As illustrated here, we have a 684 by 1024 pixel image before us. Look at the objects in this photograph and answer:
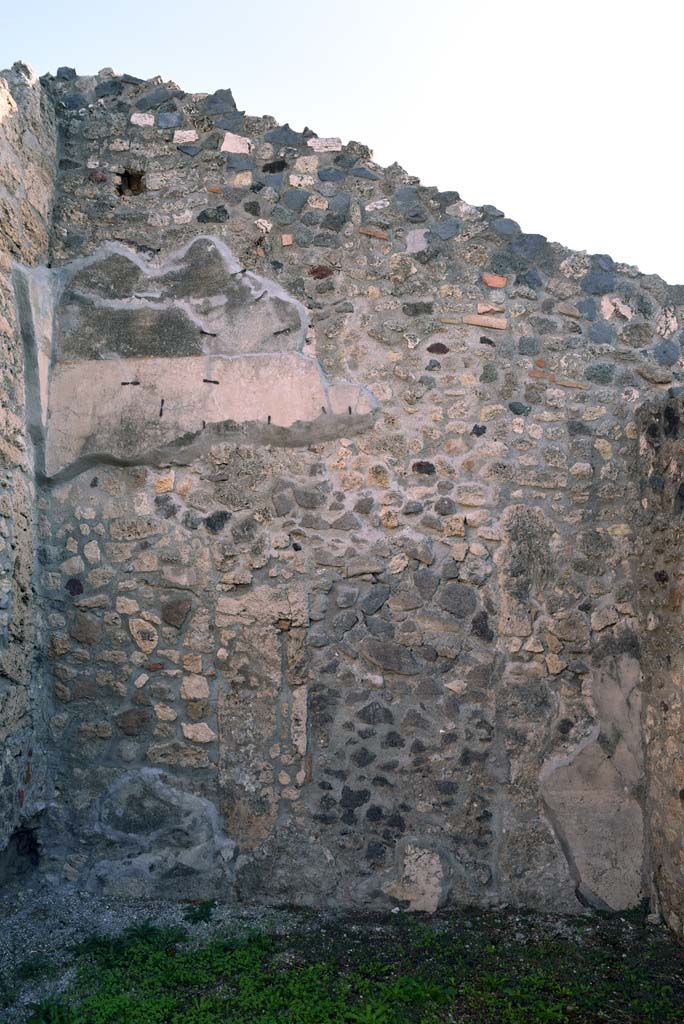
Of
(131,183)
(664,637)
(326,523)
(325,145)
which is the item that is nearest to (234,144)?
(325,145)

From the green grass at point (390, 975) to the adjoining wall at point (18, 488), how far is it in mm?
773

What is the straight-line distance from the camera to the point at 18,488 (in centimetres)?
394

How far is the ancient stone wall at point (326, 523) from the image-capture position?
3920mm

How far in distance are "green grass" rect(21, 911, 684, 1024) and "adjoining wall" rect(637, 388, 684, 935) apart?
1.06 feet

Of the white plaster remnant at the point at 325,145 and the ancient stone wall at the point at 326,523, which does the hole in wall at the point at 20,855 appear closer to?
the ancient stone wall at the point at 326,523

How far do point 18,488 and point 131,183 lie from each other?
1.78m

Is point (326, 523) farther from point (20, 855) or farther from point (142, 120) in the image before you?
point (142, 120)

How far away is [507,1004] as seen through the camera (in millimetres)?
3014

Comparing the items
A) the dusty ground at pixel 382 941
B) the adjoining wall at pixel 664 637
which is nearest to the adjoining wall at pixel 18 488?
the dusty ground at pixel 382 941

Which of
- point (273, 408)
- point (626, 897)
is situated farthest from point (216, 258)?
point (626, 897)

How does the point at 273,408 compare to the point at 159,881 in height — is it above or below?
above

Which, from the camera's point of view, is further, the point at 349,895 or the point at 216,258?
the point at 216,258

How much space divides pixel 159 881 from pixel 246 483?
6.21 feet

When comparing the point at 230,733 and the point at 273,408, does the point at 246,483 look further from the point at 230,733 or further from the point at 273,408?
the point at 230,733
